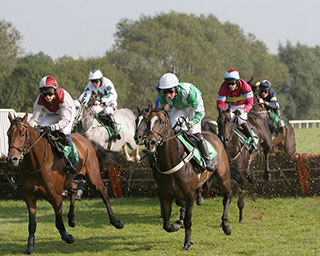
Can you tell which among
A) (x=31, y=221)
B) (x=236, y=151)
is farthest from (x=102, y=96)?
(x=31, y=221)

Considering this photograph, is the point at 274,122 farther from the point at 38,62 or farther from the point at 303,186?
the point at 38,62

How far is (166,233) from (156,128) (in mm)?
2612

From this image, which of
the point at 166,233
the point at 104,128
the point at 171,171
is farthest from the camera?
the point at 104,128

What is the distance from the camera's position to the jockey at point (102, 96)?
1184cm

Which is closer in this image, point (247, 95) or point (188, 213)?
point (188, 213)

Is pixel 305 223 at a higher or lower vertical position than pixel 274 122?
lower

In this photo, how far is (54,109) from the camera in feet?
24.6

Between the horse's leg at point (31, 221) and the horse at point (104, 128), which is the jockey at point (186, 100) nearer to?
the horse's leg at point (31, 221)

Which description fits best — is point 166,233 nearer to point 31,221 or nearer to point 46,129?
point 31,221

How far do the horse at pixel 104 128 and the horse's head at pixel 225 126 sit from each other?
10.6ft

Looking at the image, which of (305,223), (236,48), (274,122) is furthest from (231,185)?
(236,48)

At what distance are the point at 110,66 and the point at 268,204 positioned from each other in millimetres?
39338

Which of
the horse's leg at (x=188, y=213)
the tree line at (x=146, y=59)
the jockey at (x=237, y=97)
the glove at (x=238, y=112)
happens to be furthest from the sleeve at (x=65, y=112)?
the tree line at (x=146, y=59)

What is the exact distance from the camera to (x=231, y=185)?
873 centimetres
